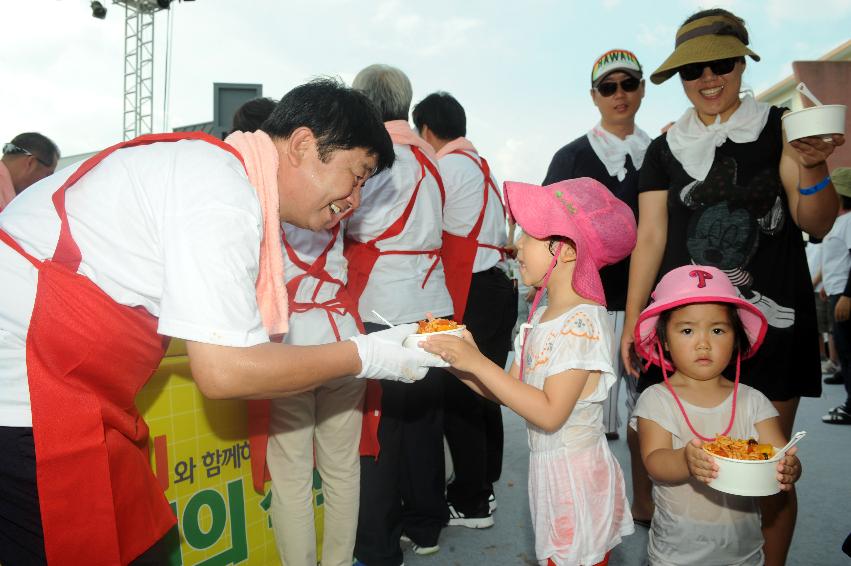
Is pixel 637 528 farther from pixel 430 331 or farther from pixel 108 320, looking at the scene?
pixel 108 320

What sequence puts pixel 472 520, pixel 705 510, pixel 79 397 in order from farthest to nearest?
pixel 472 520 → pixel 705 510 → pixel 79 397

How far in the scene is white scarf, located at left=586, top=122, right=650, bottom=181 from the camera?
9.95 ft

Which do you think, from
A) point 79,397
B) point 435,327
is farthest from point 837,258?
point 79,397

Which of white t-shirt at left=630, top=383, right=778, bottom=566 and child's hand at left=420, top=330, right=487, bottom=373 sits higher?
child's hand at left=420, top=330, right=487, bottom=373

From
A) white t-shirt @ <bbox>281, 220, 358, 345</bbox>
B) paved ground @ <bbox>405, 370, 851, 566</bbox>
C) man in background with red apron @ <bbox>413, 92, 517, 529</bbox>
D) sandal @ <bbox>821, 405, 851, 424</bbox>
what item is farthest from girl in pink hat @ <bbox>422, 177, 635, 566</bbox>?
sandal @ <bbox>821, 405, 851, 424</bbox>

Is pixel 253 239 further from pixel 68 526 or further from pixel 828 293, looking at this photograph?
pixel 828 293

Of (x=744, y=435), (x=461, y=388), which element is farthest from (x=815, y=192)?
(x=461, y=388)

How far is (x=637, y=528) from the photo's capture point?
8.94ft

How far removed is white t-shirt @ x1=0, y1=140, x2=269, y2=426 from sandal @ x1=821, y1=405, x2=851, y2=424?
16.5 ft

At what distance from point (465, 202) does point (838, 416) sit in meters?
3.77

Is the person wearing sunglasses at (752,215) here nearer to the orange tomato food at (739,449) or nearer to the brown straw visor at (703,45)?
the brown straw visor at (703,45)

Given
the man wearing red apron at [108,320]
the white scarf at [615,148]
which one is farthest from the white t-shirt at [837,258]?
the man wearing red apron at [108,320]

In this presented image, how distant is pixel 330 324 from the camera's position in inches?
81.8

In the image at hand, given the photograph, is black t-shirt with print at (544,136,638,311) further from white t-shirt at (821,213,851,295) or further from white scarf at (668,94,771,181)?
white t-shirt at (821,213,851,295)
